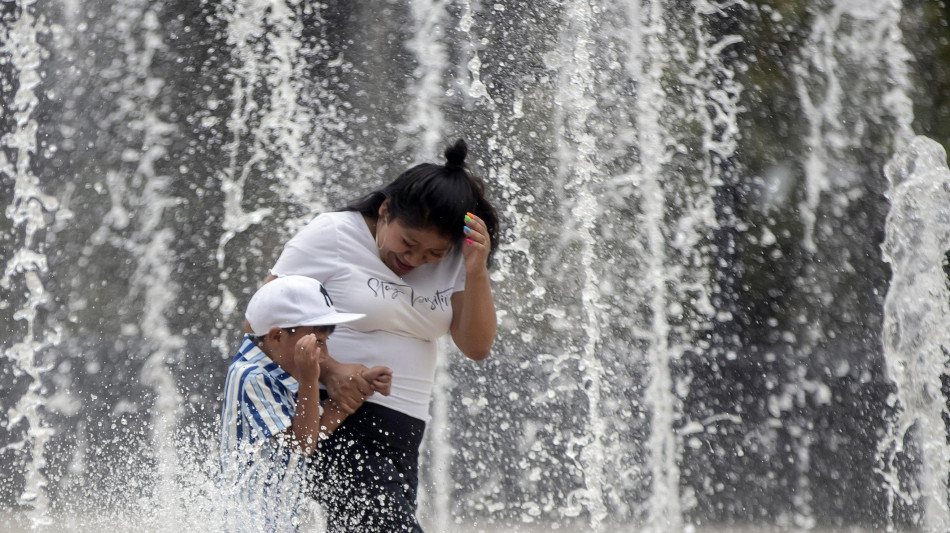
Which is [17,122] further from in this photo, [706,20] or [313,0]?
[706,20]

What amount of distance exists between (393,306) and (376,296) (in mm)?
38

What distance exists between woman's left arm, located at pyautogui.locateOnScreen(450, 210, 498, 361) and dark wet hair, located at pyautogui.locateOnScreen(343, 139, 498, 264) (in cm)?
3

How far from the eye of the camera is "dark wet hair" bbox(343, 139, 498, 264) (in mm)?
1813

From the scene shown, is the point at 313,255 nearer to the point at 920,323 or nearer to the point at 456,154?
the point at 456,154

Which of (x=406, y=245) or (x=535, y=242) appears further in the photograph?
(x=535, y=242)

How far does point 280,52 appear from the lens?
193 inches

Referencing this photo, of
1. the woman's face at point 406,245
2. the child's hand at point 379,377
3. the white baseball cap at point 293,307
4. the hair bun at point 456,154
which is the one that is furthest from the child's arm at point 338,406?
the hair bun at point 456,154

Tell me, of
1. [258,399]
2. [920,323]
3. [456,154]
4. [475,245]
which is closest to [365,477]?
[258,399]

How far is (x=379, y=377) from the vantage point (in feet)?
5.71

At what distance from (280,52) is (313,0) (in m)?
0.33

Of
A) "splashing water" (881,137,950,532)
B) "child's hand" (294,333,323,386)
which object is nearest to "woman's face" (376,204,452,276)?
"child's hand" (294,333,323,386)

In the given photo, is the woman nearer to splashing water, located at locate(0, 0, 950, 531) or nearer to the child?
the child

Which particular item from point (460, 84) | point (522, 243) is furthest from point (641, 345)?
point (460, 84)

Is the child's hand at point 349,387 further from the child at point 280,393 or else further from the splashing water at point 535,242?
the splashing water at point 535,242
